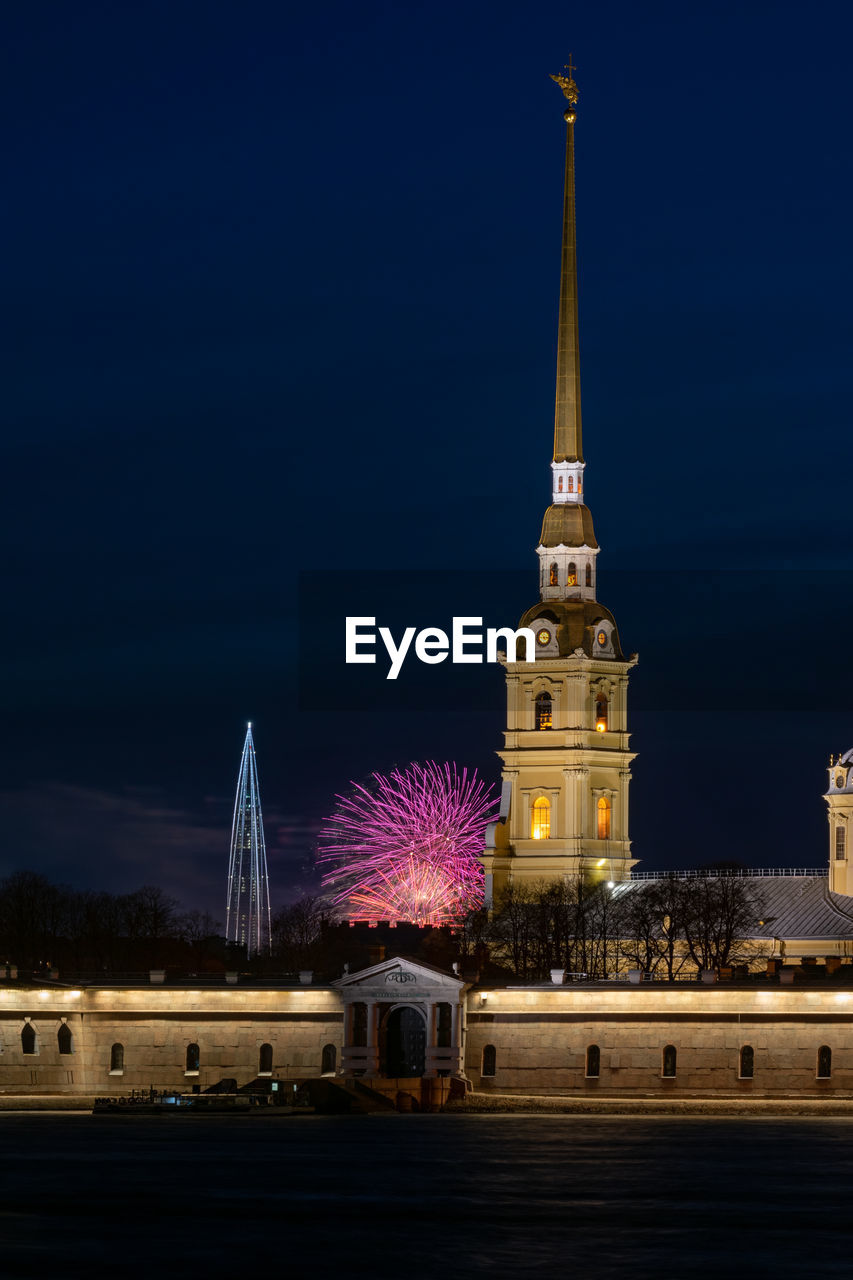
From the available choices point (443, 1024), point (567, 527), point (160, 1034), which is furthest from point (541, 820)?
point (160, 1034)

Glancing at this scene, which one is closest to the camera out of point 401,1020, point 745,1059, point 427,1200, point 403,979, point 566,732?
point 427,1200

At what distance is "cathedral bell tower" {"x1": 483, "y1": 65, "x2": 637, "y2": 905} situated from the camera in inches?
7254

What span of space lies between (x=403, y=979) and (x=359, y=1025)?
9.44 ft

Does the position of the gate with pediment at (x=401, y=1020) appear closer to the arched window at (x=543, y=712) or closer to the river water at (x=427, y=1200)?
the river water at (x=427, y=1200)

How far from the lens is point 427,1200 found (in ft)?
288

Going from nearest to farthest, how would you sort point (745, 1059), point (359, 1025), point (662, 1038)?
point (745, 1059), point (662, 1038), point (359, 1025)

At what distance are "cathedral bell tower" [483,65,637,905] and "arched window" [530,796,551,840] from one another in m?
0.06

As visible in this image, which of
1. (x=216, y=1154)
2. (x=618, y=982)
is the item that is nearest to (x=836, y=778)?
(x=618, y=982)

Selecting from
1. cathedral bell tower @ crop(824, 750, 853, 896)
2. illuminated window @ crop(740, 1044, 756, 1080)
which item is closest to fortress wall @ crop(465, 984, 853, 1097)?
illuminated window @ crop(740, 1044, 756, 1080)

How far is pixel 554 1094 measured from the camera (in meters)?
133

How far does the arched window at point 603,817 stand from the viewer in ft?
614

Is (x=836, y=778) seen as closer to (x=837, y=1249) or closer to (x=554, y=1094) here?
(x=554, y=1094)

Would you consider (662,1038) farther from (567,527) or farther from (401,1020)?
(567,527)

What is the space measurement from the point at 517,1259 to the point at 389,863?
87.6m
